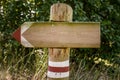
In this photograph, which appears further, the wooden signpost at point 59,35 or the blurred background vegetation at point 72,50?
the blurred background vegetation at point 72,50

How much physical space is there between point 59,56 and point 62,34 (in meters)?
0.17

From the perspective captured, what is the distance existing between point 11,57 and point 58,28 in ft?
8.44

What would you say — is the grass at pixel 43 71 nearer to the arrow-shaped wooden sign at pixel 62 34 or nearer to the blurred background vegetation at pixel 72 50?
the blurred background vegetation at pixel 72 50

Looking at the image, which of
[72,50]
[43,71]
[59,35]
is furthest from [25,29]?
[72,50]

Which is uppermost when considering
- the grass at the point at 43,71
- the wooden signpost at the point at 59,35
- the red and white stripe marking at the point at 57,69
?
the wooden signpost at the point at 59,35

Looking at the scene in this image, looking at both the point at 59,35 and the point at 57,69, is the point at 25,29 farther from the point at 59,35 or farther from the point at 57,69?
the point at 57,69

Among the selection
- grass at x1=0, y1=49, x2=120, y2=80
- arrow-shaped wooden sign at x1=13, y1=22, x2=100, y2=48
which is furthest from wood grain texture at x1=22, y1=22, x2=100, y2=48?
grass at x1=0, y1=49, x2=120, y2=80

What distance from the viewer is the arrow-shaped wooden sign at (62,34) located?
2.17m

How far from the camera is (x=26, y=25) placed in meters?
2.21

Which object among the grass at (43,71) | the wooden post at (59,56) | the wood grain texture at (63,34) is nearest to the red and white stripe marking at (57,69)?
the wooden post at (59,56)

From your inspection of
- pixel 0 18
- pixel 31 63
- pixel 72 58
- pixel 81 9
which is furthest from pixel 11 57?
pixel 81 9

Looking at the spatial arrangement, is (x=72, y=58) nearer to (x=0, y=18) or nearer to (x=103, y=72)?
(x=103, y=72)

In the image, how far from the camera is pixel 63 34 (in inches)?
85.2

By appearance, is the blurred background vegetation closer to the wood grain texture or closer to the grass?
the grass
